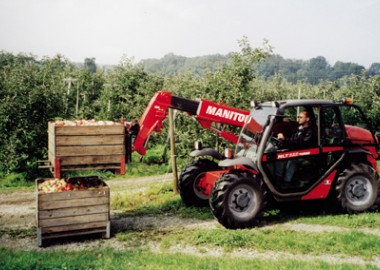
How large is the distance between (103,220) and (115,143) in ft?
4.51

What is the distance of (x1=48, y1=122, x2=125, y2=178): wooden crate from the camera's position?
713 cm

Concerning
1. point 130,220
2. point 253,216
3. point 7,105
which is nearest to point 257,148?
point 253,216

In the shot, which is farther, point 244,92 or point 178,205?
point 244,92

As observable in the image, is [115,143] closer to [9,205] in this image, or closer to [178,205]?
[178,205]

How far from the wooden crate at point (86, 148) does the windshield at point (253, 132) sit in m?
2.52

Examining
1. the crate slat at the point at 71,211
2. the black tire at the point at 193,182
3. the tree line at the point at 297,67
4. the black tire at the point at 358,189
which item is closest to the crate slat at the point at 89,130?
the crate slat at the point at 71,211

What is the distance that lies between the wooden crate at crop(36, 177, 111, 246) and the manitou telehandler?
1.98 m

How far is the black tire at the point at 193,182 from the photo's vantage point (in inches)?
370

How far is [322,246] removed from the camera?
6828 millimetres

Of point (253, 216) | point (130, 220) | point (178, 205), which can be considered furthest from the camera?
point (178, 205)

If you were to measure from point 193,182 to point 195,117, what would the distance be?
57.2 inches

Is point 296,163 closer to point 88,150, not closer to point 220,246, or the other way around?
point 220,246

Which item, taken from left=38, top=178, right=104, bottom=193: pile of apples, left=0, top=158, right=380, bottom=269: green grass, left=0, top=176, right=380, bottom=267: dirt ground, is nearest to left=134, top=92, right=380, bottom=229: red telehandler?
left=0, top=158, right=380, bottom=269: green grass

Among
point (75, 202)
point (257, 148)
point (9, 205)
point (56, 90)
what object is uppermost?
point (56, 90)
